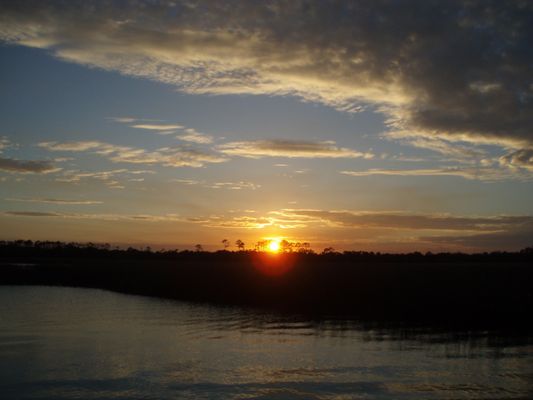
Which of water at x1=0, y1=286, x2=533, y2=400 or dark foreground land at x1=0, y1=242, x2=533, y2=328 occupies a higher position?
dark foreground land at x1=0, y1=242, x2=533, y2=328

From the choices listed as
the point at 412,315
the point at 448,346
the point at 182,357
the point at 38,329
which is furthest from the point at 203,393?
the point at 412,315

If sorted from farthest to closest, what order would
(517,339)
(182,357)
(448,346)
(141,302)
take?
(141,302) → (517,339) → (448,346) → (182,357)

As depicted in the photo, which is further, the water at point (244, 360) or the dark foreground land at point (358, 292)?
the dark foreground land at point (358, 292)

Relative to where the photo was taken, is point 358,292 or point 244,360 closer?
point 244,360

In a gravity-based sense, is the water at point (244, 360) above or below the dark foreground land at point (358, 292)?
below

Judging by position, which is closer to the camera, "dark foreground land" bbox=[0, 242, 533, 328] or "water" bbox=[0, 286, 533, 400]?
"water" bbox=[0, 286, 533, 400]

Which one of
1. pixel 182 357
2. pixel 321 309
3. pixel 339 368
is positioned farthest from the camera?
pixel 321 309

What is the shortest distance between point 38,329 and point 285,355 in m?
15.0

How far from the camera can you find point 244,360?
22969mm

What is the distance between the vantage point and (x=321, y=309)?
40.6m

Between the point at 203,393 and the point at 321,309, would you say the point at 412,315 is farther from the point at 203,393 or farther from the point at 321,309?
the point at 203,393

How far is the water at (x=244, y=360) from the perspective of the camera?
1830 cm

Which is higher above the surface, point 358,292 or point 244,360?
point 358,292

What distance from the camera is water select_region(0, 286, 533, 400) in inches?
720
